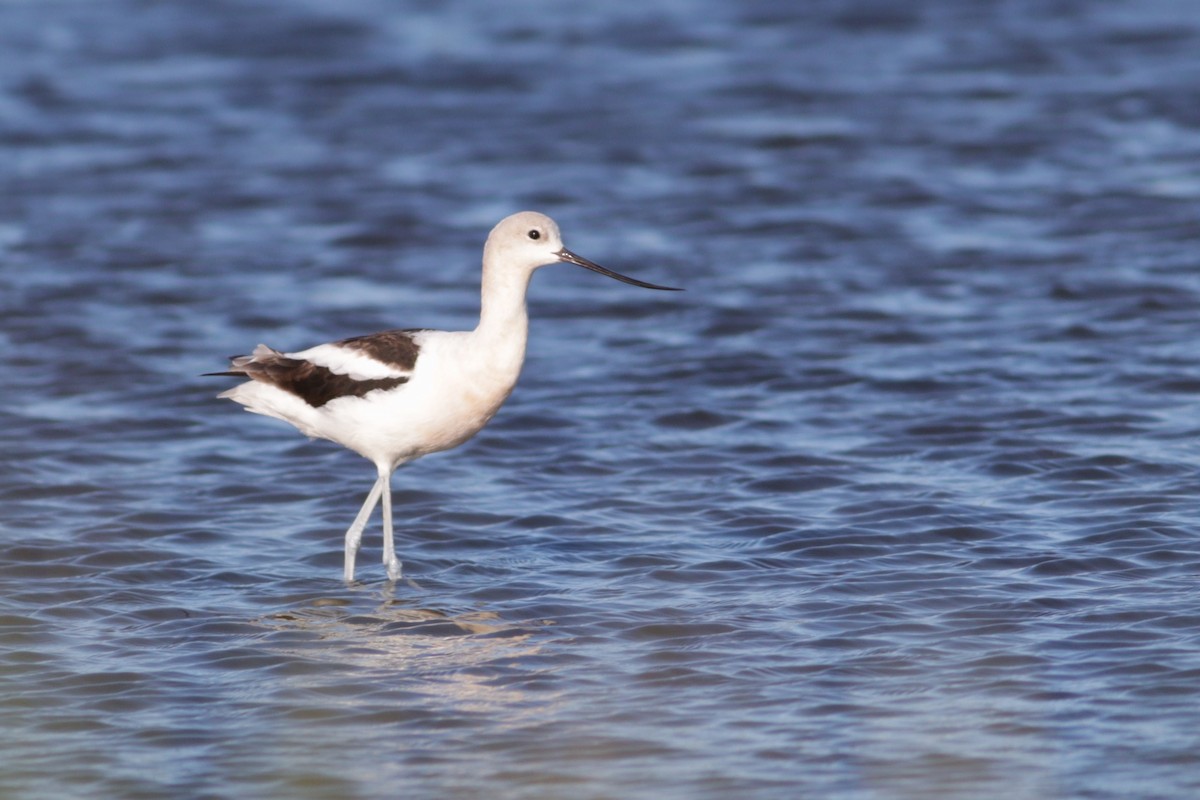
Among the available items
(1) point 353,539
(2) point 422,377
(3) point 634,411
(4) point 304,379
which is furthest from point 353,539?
(3) point 634,411

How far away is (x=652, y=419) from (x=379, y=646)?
11.2ft

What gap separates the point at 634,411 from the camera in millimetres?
10391

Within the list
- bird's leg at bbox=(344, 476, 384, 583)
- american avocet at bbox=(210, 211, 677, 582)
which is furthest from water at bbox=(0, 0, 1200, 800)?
american avocet at bbox=(210, 211, 677, 582)

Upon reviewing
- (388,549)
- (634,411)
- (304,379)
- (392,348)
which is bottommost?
(388,549)

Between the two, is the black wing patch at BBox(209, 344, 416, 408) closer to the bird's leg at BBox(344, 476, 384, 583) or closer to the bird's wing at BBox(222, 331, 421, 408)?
the bird's wing at BBox(222, 331, 421, 408)

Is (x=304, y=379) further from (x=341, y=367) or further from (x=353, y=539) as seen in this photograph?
(x=353, y=539)

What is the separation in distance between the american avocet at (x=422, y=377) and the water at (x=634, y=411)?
0.63 m

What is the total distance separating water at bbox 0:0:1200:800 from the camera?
6238mm

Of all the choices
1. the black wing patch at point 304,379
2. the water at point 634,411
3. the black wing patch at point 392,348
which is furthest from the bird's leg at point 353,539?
the black wing patch at point 392,348

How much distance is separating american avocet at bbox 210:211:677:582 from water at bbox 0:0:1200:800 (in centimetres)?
63

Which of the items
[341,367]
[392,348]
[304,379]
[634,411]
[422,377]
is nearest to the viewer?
[422,377]

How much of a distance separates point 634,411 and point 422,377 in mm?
2822

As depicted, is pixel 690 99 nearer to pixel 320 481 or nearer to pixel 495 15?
pixel 495 15

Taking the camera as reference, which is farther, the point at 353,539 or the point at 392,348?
the point at 353,539
